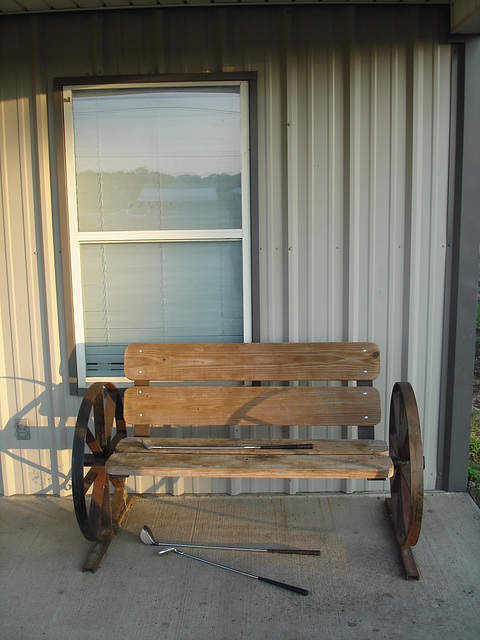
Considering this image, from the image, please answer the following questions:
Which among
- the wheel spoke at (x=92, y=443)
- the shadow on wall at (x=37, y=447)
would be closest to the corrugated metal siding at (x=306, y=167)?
the shadow on wall at (x=37, y=447)

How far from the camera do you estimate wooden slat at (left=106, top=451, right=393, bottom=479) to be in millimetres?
2455

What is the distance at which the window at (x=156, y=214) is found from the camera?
3.07 meters

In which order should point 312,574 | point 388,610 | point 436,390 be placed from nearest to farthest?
1. point 388,610
2. point 312,574
3. point 436,390

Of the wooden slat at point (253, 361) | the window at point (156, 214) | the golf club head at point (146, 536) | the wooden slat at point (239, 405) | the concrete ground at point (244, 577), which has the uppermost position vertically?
the window at point (156, 214)

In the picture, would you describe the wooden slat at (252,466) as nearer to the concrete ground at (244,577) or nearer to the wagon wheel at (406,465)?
the wagon wheel at (406,465)

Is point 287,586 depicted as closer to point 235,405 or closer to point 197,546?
point 197,546

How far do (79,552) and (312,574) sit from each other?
45.8 inches

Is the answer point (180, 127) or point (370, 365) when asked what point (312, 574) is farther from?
point (180, 127)

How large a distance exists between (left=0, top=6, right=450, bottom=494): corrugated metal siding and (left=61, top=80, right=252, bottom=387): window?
0.12 m

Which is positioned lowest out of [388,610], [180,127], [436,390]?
[388,610]

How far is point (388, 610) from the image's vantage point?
7.72 ft

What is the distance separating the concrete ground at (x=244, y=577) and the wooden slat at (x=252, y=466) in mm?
500

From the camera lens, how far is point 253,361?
9.75 feet

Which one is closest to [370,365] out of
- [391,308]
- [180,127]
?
[391,308]
